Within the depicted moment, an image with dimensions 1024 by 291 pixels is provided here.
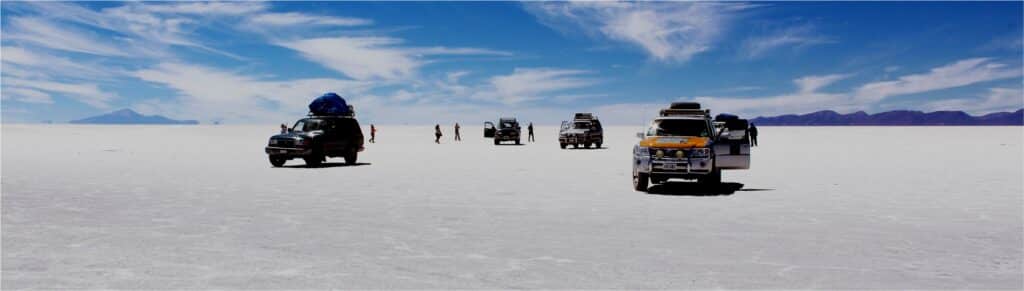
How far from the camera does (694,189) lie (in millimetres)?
16203

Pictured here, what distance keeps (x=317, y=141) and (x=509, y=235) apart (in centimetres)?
A: 1705

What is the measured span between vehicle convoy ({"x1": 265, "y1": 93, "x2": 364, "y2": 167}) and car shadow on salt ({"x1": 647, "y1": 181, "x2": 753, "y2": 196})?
1210 cm

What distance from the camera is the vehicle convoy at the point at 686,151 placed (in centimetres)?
1481

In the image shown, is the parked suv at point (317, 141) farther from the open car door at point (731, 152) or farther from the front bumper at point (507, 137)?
the front bumper at point (507, 137)

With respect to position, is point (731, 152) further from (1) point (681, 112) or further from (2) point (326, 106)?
(2) point (326, 106)

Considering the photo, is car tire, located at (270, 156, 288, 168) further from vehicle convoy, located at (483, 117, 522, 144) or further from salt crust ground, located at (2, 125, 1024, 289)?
vehicle convoy, located at (483, 117, 522, 144)

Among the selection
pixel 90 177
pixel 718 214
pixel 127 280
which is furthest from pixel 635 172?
pixel 90 177

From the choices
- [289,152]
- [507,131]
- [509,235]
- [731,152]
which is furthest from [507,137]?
[509,235]

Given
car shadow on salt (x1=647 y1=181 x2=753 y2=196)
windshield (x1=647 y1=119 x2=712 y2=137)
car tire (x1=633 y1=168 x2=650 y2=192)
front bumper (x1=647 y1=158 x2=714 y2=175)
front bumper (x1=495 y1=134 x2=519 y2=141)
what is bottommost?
car shadow on salt (x1=647 y1=181 x2=753 y2=196)

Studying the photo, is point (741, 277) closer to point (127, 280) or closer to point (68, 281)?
point (127, 280)

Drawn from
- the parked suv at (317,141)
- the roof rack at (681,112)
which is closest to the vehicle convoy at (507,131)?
the parked suv at (317,141)

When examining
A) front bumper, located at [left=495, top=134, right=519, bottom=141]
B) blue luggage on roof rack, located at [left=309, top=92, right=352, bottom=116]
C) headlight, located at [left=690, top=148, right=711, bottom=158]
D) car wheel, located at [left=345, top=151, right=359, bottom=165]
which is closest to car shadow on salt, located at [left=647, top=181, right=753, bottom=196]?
headlight, located at [left=690, top=148, right=711, bottom=158]

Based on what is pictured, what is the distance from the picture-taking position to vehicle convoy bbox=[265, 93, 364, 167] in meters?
24.9

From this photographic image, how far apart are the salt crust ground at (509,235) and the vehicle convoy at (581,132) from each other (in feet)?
86.3
